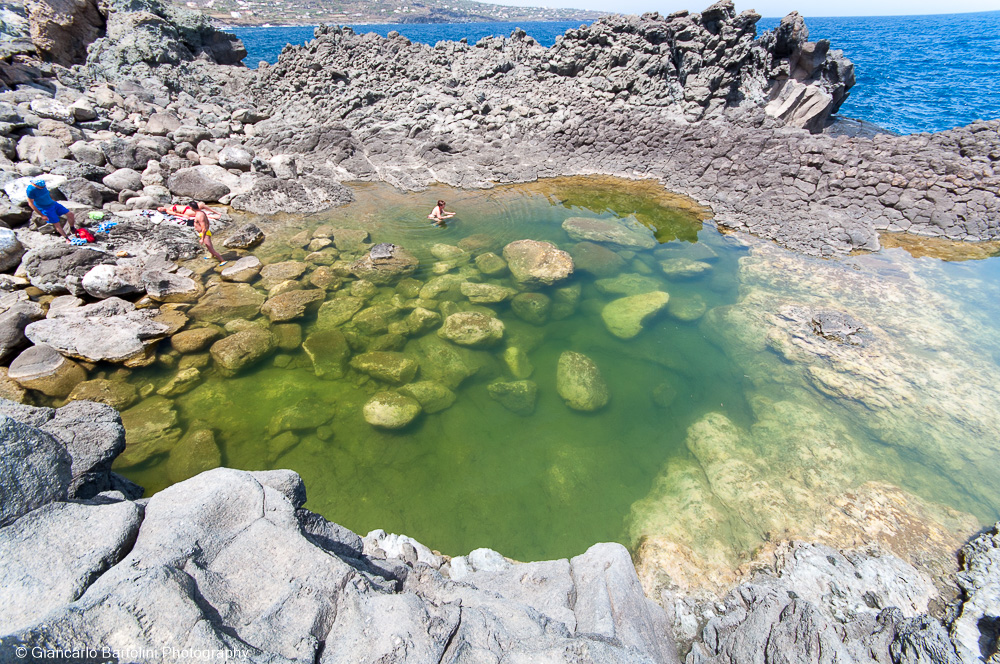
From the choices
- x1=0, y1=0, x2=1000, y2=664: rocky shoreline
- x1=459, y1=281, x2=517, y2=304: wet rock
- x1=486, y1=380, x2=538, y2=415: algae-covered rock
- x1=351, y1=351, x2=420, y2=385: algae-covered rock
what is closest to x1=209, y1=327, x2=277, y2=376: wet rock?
x1=0, y1=0, x2=1000, y2=664: rocky shoreline

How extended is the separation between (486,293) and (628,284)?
3632 mm

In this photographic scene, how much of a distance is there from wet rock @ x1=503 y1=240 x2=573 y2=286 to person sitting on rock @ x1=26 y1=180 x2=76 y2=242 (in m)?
9.99

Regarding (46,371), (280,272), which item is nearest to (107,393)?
(46,371)

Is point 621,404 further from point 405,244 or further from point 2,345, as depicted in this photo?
point 2,345

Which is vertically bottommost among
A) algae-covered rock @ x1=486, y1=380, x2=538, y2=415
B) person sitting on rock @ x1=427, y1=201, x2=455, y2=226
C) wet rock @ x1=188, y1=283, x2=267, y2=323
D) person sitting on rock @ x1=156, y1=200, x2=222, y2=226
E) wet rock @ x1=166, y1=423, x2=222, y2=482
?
algae-covered rock @ x1=486, y1=380, x2=538, y2=415

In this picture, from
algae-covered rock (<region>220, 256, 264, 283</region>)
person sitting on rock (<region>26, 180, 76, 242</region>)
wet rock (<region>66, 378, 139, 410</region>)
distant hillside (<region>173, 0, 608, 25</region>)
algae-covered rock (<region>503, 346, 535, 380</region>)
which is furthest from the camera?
distant hillside (<region>173, 0, 608, 25</region>)

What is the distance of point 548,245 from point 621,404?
489 cm

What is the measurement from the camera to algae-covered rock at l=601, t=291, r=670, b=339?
886 cm

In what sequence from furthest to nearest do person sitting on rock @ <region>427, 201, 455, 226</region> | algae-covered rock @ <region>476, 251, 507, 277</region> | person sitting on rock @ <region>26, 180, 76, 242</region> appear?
person sitting on rock @ <region>427, 201, 455, 226</region>
algae-covered rock @ <region>476, 251, 507, 277</region>
person sitting on rock @ <region>26, 180, 76, 242</region>

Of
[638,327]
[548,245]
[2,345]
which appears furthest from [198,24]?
[638,327]

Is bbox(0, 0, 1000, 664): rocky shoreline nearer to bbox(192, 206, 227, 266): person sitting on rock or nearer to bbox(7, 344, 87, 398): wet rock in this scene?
bbox(7, 344, 87, 398): wet rock

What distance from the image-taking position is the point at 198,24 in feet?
67.5

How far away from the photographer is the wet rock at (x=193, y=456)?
19.0 ft

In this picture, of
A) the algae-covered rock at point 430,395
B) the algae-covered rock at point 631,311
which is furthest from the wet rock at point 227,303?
the algae-covered rock at point 631,311
